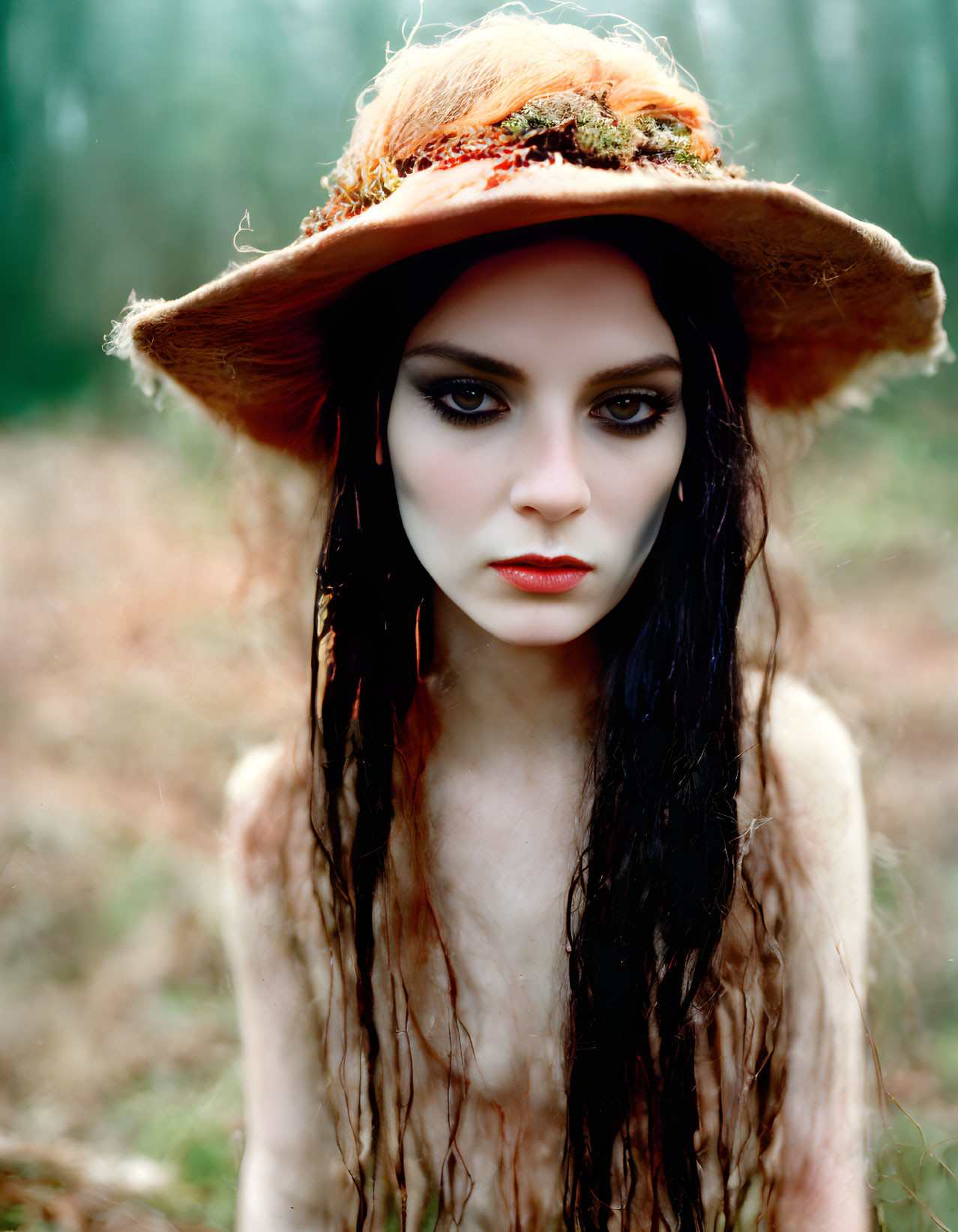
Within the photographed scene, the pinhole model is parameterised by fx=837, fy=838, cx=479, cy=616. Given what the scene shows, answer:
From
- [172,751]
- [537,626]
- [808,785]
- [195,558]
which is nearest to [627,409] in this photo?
[537,626]

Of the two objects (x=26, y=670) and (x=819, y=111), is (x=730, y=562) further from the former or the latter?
(x=26, y=670)

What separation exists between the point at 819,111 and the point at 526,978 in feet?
3.22

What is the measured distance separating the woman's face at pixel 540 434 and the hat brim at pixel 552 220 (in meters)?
0.06

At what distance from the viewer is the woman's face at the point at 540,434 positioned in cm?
65

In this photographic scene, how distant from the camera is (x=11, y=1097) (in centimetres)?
103

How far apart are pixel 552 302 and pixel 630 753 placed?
1.42 feet

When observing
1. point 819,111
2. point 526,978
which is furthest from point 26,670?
point 819,111

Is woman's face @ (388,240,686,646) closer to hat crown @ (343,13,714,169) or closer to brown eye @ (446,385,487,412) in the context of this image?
brown eye @ (446,385,487,412)

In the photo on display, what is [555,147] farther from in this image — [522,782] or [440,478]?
[522,782]

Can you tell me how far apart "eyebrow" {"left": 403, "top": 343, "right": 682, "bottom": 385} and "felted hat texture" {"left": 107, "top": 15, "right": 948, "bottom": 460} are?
8 cm

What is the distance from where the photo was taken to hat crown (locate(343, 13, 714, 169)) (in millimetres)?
674

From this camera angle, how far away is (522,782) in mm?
875

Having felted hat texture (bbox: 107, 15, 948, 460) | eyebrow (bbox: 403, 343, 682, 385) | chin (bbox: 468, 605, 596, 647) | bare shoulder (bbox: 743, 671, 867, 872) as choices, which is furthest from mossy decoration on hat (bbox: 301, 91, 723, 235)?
bare shoulder (bbox: 743, 671, 867, 872)

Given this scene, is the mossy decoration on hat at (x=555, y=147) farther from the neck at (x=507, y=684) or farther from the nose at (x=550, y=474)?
the neck at (x=507, y=684)
